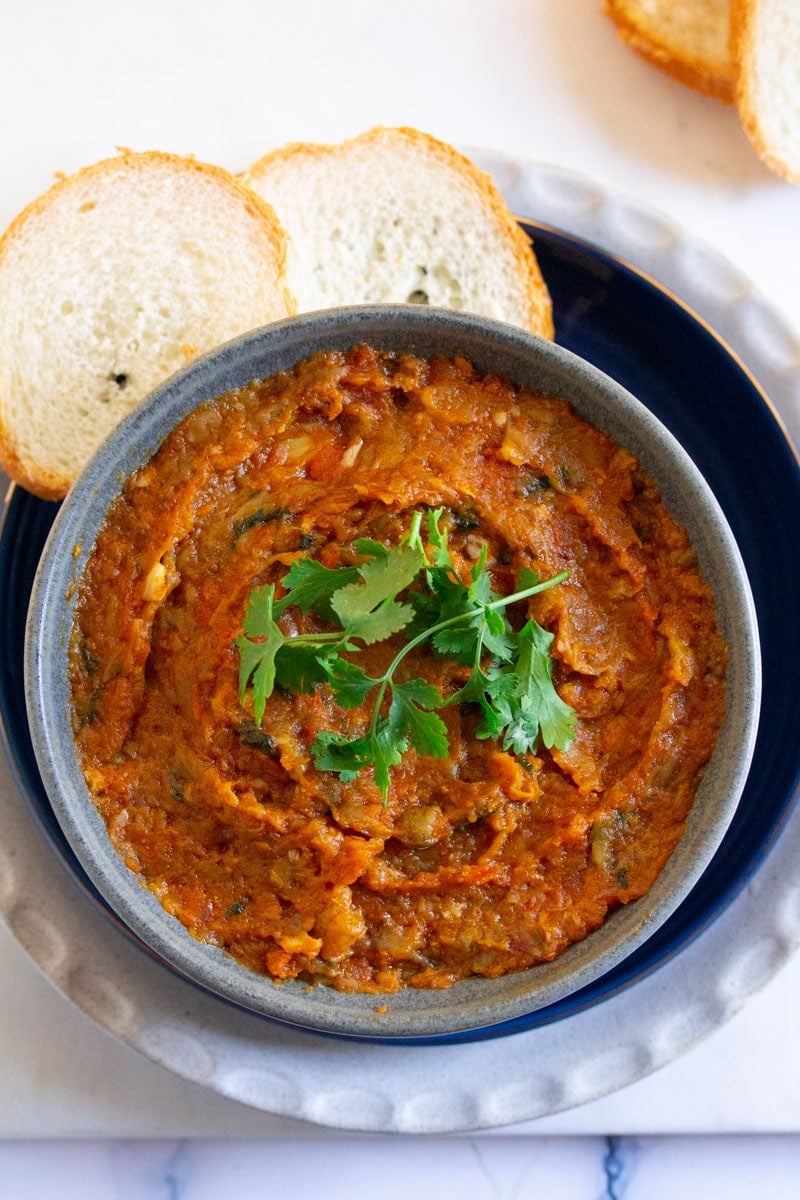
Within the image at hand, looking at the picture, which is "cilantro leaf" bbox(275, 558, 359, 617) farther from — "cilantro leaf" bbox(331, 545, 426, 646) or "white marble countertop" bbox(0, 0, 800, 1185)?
"white marble countertop" bbox(0, 0, 800, 1185)

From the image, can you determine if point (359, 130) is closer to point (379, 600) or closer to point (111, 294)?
point (111, 294)

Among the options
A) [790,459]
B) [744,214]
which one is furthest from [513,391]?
[744,214]

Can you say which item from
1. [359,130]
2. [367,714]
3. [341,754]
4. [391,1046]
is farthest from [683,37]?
[391,1046]

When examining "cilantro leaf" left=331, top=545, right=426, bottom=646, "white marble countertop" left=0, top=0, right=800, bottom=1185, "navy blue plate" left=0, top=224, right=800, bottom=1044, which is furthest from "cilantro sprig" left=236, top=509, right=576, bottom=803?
"white marble countertop" left=0, top=0, right=800, bottom=1185

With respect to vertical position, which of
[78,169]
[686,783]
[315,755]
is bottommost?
[315,755]

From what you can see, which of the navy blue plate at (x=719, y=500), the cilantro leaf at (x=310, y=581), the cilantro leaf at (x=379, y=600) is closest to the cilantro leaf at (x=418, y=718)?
the cilantro leaf at (x=379, y=600)

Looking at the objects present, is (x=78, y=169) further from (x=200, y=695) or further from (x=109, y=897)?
(x=109, y=897)

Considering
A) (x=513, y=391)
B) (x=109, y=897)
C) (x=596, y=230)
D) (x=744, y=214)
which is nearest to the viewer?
(x=109, y=897)
